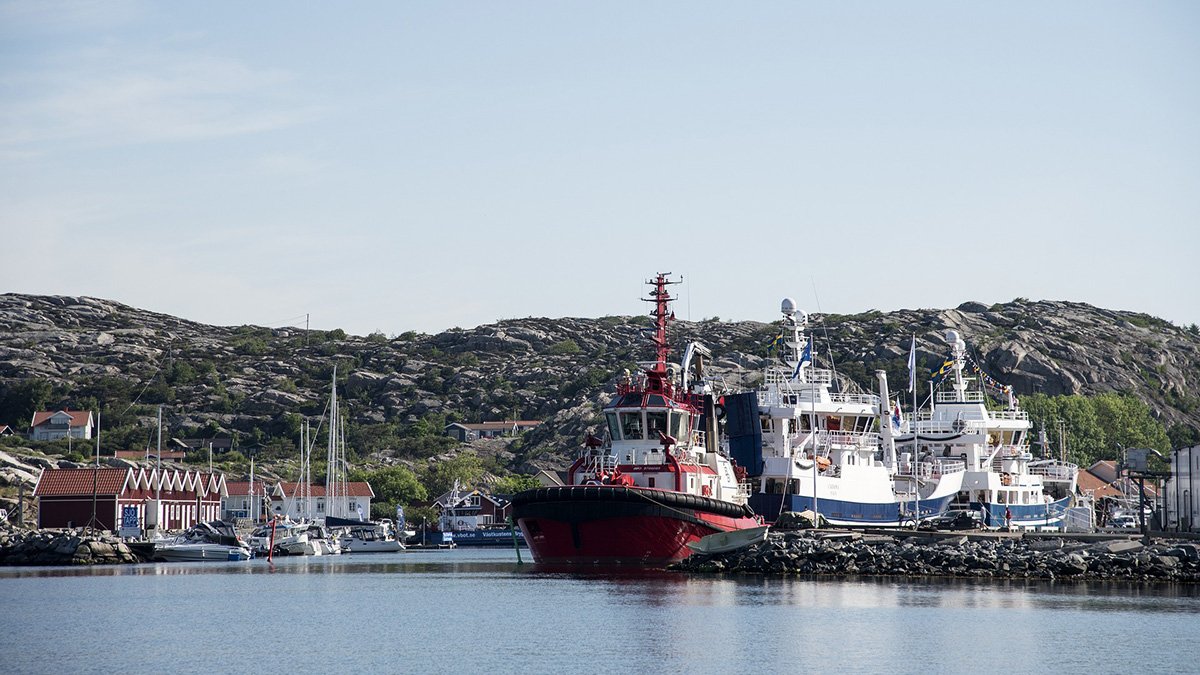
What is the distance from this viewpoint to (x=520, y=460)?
524 feet

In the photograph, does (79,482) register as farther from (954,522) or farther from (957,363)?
(954,522)

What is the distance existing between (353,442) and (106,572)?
103 m

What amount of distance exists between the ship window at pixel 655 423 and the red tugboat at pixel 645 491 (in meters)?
0.04

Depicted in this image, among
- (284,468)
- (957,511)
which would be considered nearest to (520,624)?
(957,511)

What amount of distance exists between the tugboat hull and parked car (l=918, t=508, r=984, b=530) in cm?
1366

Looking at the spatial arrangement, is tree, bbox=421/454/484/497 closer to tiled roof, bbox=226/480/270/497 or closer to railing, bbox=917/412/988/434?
tiled roof, bbox=226/480/270/497

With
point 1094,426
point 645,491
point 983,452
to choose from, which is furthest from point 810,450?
point 1094,426

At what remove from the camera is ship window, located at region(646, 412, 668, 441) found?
6391 centimetres

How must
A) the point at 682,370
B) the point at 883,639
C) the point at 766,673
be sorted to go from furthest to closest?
the point at 682,370 < the point at 883,639 < the point at 766,673

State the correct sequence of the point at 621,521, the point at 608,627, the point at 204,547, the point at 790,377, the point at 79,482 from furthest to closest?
the point at 79,482 → the point at 204,547 → the point at 790,377 → the point at 621,521 → the point at 608,627

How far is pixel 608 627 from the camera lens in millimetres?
42375

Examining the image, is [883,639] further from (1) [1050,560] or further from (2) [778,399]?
(2) [778,399]

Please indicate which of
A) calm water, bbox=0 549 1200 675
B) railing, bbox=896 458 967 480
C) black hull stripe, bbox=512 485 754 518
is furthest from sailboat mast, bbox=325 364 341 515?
black hull stripe, bbox=512 485 754 518

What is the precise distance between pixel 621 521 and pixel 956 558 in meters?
12.7
